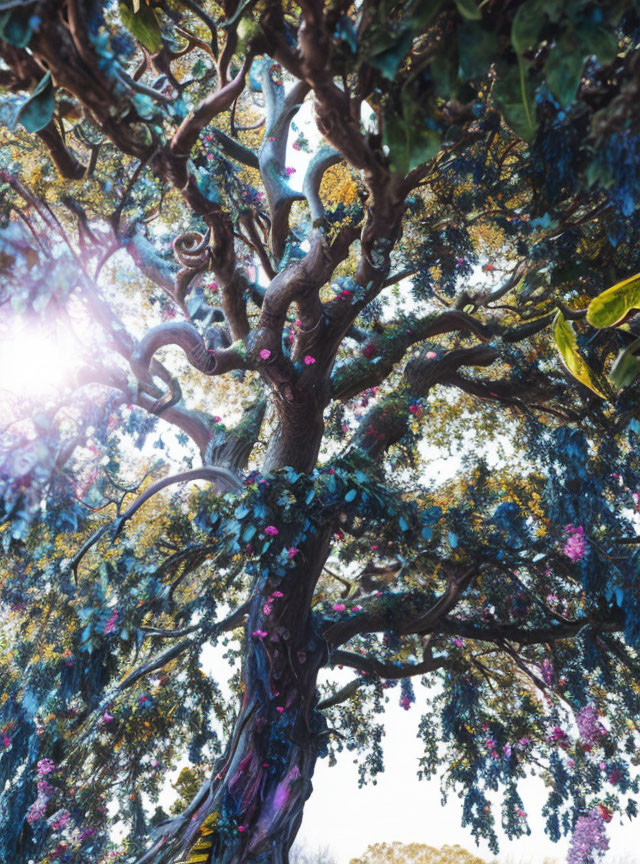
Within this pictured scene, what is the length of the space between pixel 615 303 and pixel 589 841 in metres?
7.32

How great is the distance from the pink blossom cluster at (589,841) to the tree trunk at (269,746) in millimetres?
3590

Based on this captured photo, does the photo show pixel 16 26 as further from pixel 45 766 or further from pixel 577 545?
pixel 45 766

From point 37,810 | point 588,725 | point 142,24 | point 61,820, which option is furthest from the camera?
point 588,725

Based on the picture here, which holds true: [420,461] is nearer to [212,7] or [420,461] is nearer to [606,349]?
[606,349]

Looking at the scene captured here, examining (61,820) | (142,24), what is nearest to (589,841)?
(61,820)

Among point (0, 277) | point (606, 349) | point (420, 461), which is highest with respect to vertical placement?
point (420, 461)

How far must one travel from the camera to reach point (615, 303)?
1.77 m

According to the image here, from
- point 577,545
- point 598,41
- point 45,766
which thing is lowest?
point 45,766

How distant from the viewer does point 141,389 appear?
539cm

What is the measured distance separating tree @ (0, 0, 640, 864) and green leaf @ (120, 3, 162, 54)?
26 centimetres

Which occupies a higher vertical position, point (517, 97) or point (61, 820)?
point (517, 97)

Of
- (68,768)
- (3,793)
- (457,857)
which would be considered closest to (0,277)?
(68,768)

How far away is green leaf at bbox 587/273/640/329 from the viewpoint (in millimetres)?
1749

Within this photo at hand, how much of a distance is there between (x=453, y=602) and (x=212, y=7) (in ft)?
18.0
